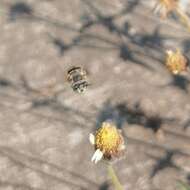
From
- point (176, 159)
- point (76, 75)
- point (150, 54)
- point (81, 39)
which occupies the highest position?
point (81, 39)

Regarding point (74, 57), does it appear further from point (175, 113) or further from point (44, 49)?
point (175, 113)

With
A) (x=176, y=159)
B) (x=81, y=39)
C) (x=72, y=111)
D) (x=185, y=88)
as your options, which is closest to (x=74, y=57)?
(x=81, y=39)

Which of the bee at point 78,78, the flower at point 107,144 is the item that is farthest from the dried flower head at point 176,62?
the flower at point 107,144

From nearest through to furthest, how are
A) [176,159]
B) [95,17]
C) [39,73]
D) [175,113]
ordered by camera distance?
[176,159] → [175,113] → [39,73] → [95,17]

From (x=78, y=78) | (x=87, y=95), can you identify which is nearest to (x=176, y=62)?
(x=87, y=95)

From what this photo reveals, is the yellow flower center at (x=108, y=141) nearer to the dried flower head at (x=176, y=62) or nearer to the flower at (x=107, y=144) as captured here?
the flower at (x=107, y=144)

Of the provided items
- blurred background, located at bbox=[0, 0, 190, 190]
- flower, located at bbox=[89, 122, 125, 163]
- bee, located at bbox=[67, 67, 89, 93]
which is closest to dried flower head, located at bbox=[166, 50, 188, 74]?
blurred background, located at bbox=[0, 0, 190, 190]
